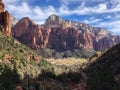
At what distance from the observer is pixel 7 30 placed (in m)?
164

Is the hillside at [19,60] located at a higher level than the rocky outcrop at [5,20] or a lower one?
lower

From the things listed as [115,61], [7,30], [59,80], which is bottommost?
[59,80]

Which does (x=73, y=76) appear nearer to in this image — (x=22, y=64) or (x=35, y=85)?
(x=22, y=64)

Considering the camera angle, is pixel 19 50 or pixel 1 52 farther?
pixel 19 50

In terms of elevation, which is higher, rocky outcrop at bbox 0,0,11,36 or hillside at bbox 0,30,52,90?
rocky outcrop at bbox 0,0,11,36

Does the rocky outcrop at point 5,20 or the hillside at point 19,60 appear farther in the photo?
the rocky outcrop at point 5,20

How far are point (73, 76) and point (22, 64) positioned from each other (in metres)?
26.0

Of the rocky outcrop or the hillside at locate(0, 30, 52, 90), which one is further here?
the rocky outcrop

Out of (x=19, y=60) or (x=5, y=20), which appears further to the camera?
(x=5, y=20)

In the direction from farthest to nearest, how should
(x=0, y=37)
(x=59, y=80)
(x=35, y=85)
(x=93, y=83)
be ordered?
(x=0, y=37), (x=59, y=80), (x=35, y=85), (x=93, y=83)

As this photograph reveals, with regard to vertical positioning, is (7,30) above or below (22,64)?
above

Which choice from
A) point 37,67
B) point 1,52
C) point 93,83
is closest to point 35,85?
point 93,83

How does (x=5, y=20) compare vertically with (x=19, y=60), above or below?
above

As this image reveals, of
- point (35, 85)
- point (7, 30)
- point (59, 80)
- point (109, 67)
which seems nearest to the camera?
point (35, 85)
